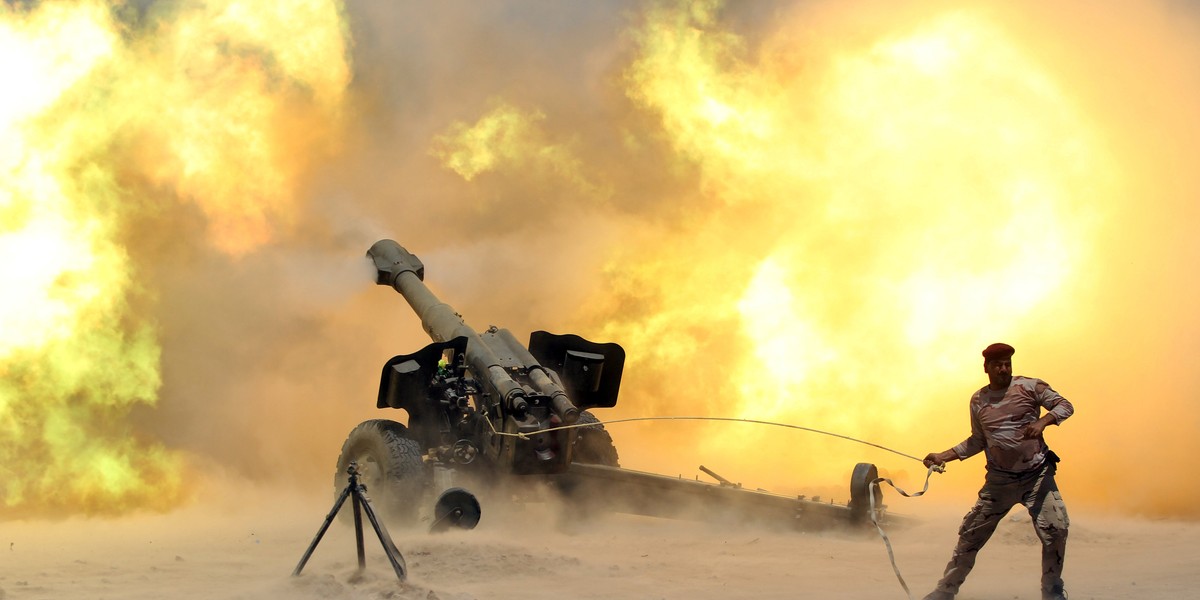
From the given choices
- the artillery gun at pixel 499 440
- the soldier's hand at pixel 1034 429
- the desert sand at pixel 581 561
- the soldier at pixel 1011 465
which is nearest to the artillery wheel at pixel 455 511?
the artillery gun at pixel 499 440

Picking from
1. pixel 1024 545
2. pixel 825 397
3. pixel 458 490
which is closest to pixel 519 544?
pixel 458 490

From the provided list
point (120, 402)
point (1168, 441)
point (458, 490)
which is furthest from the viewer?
point (120, 402)

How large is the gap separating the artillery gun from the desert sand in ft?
0.87

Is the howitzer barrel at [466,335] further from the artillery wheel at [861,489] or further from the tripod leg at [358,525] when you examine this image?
the tripod leg at [358,525]

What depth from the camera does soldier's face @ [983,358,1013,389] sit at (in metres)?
8.68

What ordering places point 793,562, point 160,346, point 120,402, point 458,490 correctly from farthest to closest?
point 160,346, point 120,402, point 458,490, point 793,562

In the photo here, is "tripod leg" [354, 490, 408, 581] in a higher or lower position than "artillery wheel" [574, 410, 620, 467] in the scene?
lower

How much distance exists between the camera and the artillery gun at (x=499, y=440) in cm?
1301

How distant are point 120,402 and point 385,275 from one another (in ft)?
13.0

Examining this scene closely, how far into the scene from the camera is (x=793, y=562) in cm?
1141

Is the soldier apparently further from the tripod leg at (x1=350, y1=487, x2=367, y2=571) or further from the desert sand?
the tripod leg at (x1=350, y1=487, x2=367, y2=571)

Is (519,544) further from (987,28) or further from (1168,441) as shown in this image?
(987,28)

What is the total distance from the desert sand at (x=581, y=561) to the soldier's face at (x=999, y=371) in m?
1.49

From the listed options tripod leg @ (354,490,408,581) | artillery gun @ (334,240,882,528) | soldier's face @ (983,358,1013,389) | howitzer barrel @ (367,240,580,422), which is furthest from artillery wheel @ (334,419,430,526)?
soldier's face @ (983,358,1013,389)
